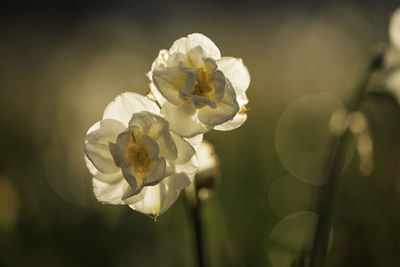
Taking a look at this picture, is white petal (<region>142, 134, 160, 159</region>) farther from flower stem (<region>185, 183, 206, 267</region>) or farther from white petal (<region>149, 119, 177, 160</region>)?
flower stem (<region>185, 183, 206, 267</region>)

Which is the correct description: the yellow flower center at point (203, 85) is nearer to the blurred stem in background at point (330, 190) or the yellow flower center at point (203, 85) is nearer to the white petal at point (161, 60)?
the white petal at point (161, 60)

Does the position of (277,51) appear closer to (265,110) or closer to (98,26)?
(265,110)

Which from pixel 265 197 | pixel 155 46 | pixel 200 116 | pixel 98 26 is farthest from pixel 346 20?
pixel 200 116

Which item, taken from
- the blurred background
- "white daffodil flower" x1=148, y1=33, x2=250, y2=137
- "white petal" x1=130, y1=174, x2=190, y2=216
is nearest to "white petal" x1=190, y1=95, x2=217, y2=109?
"white daffodil flower" x1=148, y1=33, x2=250, y2=137

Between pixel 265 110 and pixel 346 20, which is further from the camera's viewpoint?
pixel 346 20

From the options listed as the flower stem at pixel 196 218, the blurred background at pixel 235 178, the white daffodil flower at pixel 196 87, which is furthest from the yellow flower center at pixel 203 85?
the blurred background at pixel 235 178

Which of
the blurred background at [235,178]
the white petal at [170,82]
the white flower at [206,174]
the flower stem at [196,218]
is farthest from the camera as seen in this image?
the blurred background at [235,178]
